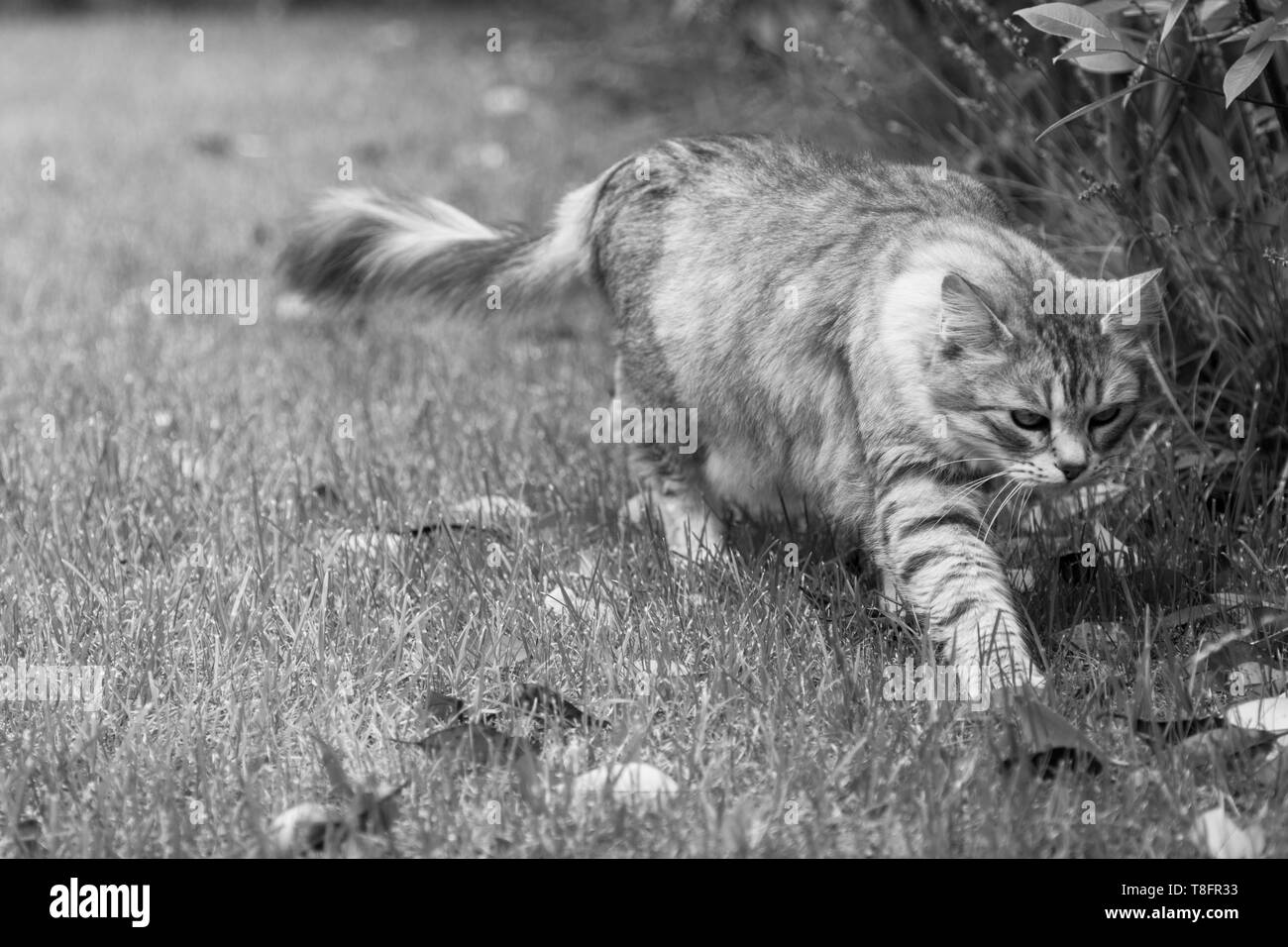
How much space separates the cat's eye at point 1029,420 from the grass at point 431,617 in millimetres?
319

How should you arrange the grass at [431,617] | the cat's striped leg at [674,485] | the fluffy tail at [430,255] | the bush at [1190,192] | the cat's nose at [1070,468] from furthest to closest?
the fluffy tail at [430,255] < the cat's striped leg at [674,485] < the bush at [1190,192] < the cat's nose at [1070,468] < the grass at [431,617]

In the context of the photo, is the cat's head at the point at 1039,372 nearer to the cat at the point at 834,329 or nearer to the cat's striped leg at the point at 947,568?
the cat at the point at 834,329

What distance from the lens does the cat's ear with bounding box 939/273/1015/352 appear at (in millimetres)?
2680

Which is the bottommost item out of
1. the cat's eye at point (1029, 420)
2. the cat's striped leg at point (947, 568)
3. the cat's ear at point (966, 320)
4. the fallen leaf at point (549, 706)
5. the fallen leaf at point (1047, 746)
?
the fallen leaf at point (1047, 746)

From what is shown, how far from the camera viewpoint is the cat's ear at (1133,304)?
2787mm

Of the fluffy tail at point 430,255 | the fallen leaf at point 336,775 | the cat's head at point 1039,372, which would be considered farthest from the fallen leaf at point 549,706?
the fluffy tail at point 430,255

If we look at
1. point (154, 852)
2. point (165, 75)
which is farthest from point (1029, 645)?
point (165, 75)

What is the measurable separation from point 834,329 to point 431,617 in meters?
1.04

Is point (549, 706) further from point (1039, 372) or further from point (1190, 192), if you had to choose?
point (1190, 192)

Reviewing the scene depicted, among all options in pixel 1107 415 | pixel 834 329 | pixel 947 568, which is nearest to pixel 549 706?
pixel 947 568

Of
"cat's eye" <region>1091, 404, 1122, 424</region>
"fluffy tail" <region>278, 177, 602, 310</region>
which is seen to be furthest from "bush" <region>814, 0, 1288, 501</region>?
"fluffy tail" <region>278, 177, 602, 310</region>

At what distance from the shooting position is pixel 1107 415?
2855 mm
